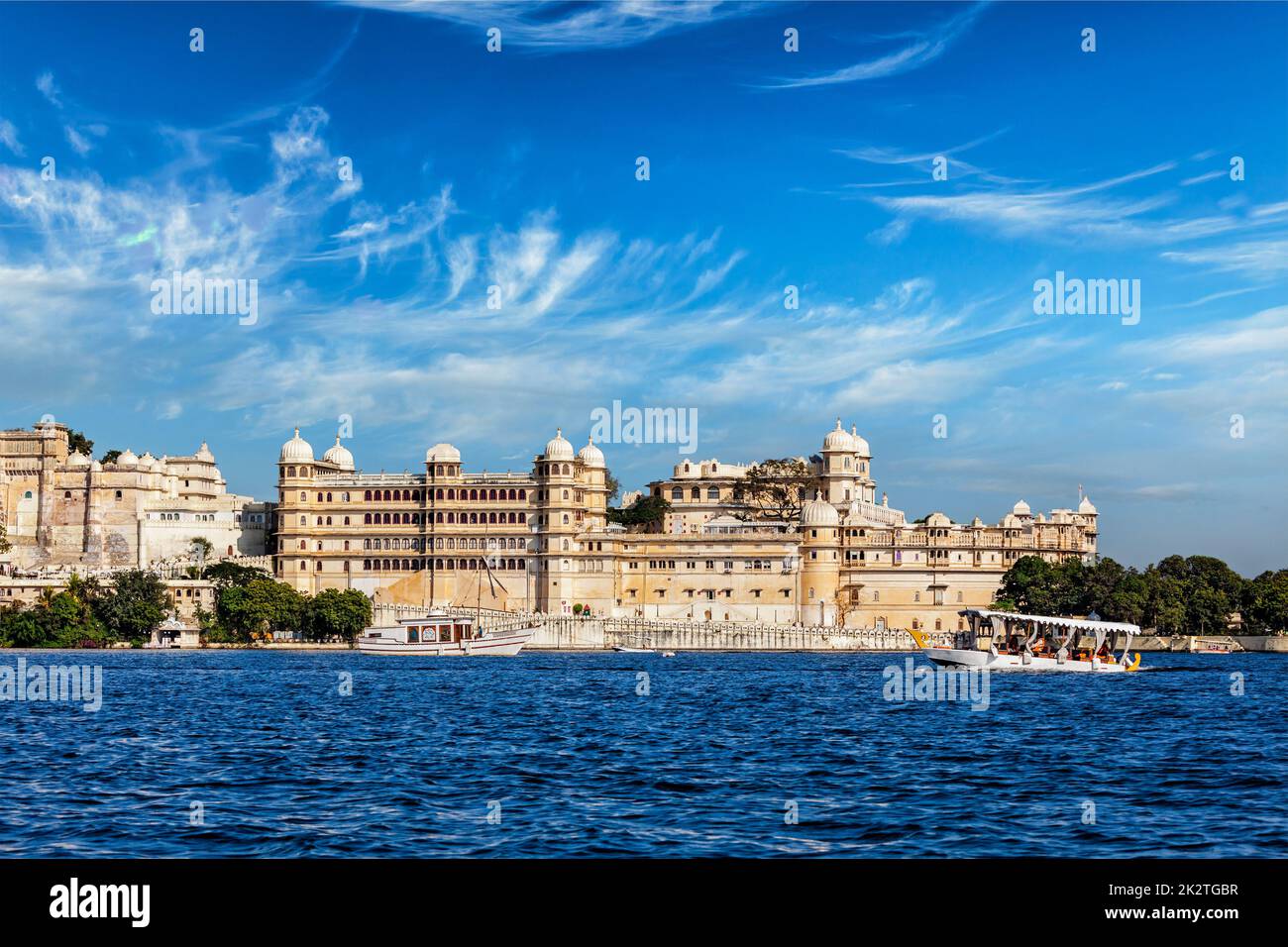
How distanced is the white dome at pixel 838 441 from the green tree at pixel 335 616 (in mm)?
44384

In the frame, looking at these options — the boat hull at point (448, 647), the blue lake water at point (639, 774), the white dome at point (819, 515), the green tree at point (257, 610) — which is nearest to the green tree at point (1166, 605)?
the white dome at point (819, 515)

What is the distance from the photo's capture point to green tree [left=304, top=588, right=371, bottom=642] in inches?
4313

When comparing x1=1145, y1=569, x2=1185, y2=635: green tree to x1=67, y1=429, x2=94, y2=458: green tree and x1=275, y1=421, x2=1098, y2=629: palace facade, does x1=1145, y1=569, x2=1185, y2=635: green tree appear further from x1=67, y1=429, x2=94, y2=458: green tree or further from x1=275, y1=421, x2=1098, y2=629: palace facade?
x1=67, y1=429, x2=94, y2=458: green tree

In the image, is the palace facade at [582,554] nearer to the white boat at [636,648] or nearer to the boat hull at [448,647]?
the white boat at [636,648]

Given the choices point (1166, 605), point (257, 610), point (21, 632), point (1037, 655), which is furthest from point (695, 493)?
point (1037, 655)

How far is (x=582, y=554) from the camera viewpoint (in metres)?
120

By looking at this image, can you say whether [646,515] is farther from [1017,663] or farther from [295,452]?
[1017,663]

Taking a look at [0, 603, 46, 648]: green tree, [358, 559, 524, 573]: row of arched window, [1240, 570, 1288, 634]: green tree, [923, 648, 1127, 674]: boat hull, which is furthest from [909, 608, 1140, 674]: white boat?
[0, 603, 46, 648]: green tree

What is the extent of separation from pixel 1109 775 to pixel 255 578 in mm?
92251

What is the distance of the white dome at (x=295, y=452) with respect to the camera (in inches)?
4894

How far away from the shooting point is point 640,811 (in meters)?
23.9

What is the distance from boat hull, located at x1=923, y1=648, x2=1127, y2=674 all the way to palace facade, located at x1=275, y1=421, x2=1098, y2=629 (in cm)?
4539

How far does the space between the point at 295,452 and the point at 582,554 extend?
2471 centimetres
